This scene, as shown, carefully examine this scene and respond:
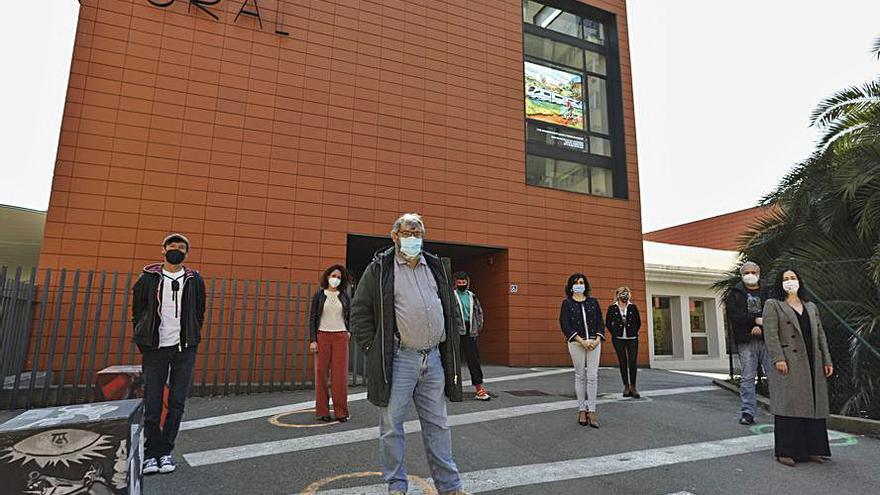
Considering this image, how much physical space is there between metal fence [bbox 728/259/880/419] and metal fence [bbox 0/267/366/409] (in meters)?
7.32

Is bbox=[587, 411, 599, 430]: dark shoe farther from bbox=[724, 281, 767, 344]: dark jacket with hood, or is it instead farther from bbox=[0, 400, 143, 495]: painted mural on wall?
bbox=[0, 400, 143, 495]: painted mural on wall

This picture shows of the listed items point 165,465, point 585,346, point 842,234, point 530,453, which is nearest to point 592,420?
point 585,346

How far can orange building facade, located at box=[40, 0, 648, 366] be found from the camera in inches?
408

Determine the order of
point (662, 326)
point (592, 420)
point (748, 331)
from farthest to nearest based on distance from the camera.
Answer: point (662, 326)
point (748, 331)
point (592, 420)

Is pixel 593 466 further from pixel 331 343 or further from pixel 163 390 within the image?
pixel 163 390

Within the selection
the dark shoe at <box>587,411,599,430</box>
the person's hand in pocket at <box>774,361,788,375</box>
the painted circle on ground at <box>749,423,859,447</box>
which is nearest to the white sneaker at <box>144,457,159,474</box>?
the dark shoe at <box>587,411,599,430</box>

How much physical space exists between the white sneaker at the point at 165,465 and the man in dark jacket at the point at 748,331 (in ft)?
20.6

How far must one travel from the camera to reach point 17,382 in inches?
281

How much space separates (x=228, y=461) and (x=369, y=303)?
2298mm

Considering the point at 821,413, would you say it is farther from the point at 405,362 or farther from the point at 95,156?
the point at 95,156

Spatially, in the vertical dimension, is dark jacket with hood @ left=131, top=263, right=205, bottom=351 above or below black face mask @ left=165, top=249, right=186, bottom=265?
below

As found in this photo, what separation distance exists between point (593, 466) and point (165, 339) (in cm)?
383

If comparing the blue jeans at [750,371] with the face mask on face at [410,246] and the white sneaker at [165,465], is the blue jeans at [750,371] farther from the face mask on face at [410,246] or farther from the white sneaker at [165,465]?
the white sneaker at [165,465]

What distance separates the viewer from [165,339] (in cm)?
423
